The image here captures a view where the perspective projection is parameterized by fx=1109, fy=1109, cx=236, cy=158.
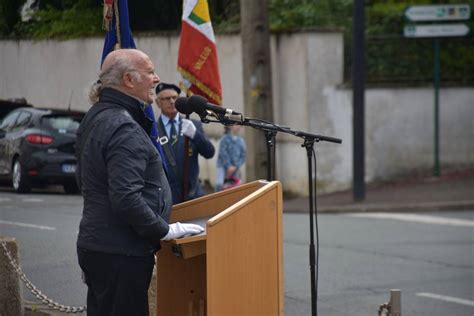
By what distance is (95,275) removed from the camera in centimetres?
501

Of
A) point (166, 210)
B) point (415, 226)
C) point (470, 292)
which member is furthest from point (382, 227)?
point (166, 210)

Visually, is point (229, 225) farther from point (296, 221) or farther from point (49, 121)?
point (296, 221)

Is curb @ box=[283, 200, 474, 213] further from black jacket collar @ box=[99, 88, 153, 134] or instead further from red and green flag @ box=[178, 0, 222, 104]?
black jacket collar @ box=[99, 88, 153, 134]

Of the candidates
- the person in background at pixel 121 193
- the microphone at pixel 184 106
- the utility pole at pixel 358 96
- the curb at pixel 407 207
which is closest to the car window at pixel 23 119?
the microphone at pixel 184 106

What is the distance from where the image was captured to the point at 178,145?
27.2ft

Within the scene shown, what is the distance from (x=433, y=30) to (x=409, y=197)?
3314 millimetres

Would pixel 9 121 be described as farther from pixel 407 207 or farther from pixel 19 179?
pixel 407 207

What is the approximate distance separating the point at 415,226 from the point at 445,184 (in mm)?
4876

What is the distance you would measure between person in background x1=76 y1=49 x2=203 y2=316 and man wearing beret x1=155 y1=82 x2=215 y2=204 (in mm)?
3062

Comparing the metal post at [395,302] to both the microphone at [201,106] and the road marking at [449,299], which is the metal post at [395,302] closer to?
the microphone at [201,106]

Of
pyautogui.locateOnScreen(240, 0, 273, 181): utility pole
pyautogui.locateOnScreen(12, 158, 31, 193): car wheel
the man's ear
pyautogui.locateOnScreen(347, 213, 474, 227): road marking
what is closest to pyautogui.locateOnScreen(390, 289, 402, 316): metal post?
the man's ear

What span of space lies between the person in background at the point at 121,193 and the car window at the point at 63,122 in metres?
2.75

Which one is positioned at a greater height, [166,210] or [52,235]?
[166,210]

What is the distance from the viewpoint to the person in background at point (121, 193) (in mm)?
4793
